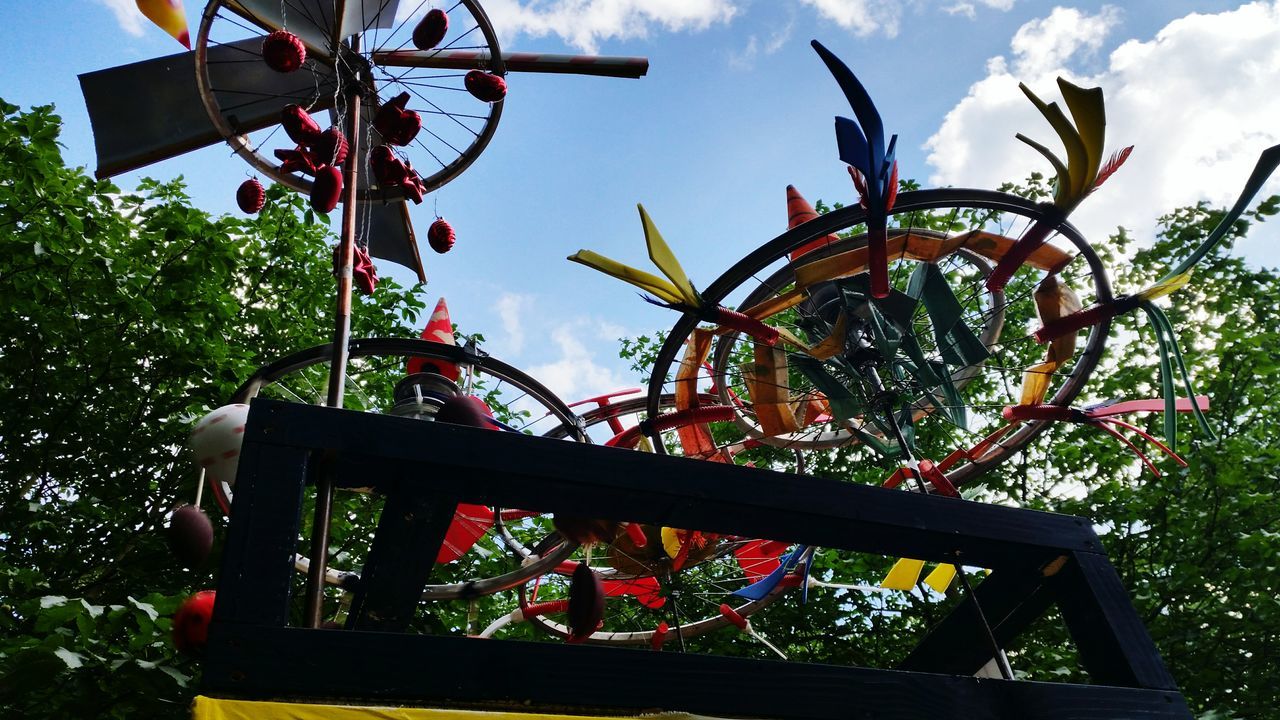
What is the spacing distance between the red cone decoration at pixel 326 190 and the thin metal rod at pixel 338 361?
0.36 ft

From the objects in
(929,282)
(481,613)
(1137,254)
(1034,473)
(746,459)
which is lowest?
(929,282)

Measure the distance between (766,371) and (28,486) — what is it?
22.8ft

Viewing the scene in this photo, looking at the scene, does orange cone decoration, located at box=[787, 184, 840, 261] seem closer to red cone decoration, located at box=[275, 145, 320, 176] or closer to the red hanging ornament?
the red hanging ornament

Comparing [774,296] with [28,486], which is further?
[28,486]

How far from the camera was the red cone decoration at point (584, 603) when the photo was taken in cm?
341

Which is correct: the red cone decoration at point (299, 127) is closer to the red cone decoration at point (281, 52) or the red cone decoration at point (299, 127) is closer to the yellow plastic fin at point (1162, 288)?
the red cone decoration at point (281, 52)

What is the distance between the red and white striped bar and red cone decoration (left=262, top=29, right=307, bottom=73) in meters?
0.78

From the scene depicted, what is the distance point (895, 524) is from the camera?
7.90ft

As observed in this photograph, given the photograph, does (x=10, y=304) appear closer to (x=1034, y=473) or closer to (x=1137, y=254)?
(x=1034, y=473)

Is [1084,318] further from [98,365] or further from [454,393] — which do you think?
[98,365]

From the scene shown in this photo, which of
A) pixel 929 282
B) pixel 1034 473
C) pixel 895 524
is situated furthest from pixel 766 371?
pixel 1034 473

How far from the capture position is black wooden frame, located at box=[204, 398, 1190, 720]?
1.71 meters

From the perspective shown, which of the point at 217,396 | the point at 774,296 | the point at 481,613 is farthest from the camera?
the point at 481,613

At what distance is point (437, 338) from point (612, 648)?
411 centimetres
